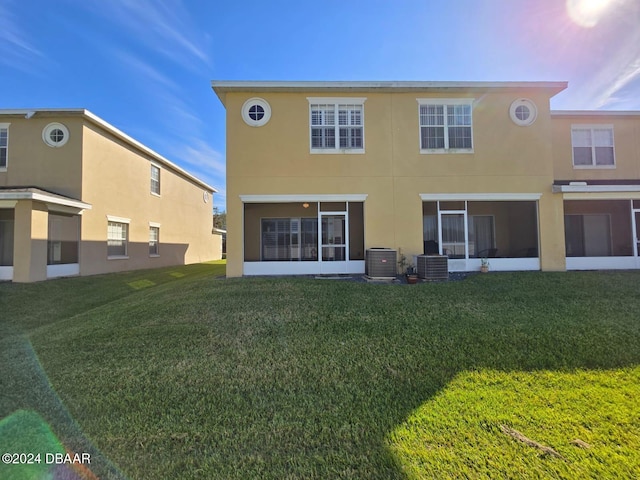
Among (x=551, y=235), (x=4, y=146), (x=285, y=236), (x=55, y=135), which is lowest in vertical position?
(x=551, y=235)

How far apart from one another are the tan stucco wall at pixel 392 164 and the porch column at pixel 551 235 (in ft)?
0.12

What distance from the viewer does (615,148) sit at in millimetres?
13828

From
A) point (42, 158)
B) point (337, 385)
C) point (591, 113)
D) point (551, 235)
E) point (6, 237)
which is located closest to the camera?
point (337, 385)

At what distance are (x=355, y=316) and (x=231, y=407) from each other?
355cm

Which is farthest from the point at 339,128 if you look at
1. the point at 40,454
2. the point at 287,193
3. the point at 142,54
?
the point at 40,454

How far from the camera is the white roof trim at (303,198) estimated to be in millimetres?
11203

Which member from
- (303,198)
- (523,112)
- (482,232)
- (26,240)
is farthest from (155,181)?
(523,112)

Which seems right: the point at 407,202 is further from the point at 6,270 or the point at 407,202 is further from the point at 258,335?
the point at 6,270

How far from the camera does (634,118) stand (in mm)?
13875

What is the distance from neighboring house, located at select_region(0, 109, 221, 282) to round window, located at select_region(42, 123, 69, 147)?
0.03 m

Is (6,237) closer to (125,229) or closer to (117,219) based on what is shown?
(117,219)

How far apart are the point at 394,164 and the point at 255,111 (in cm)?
536

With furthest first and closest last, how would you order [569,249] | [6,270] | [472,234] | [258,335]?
[569,249], [472,234], [6,270], [258,335]

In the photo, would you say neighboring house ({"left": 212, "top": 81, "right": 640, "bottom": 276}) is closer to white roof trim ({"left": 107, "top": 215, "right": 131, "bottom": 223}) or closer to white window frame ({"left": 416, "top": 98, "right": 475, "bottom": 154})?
white window frame ({"left": 416, "top": 98, "right": 475, "bottom": 154})
